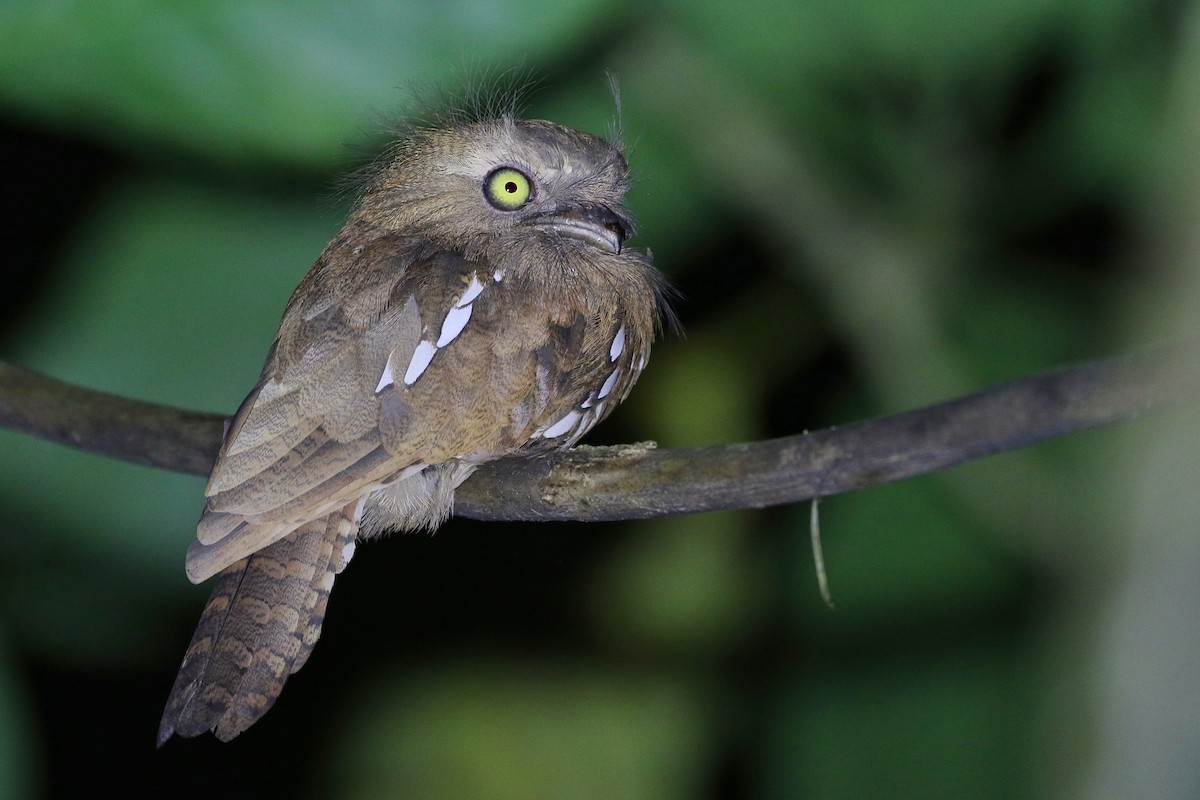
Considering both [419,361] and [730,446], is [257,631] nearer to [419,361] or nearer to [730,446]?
[419,361]

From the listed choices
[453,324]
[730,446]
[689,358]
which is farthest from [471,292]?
[689,358]

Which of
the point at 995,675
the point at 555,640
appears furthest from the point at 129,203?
the point at 995,675

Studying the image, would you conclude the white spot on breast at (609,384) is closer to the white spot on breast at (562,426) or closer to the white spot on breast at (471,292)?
the white spot on breast at (562,426)

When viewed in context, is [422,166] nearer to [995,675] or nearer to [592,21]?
[592,21]

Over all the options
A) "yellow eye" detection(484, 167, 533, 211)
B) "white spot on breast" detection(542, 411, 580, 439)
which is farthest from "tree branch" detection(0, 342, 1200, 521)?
"yellow eye" detection(484, 167, 533, 211)

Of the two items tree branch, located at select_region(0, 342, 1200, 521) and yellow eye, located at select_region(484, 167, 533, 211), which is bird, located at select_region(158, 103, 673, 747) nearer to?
yellow eye, located at select_region(484, 167, 533, 211)

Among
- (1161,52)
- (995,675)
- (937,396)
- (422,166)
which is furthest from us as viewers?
(995,675)
